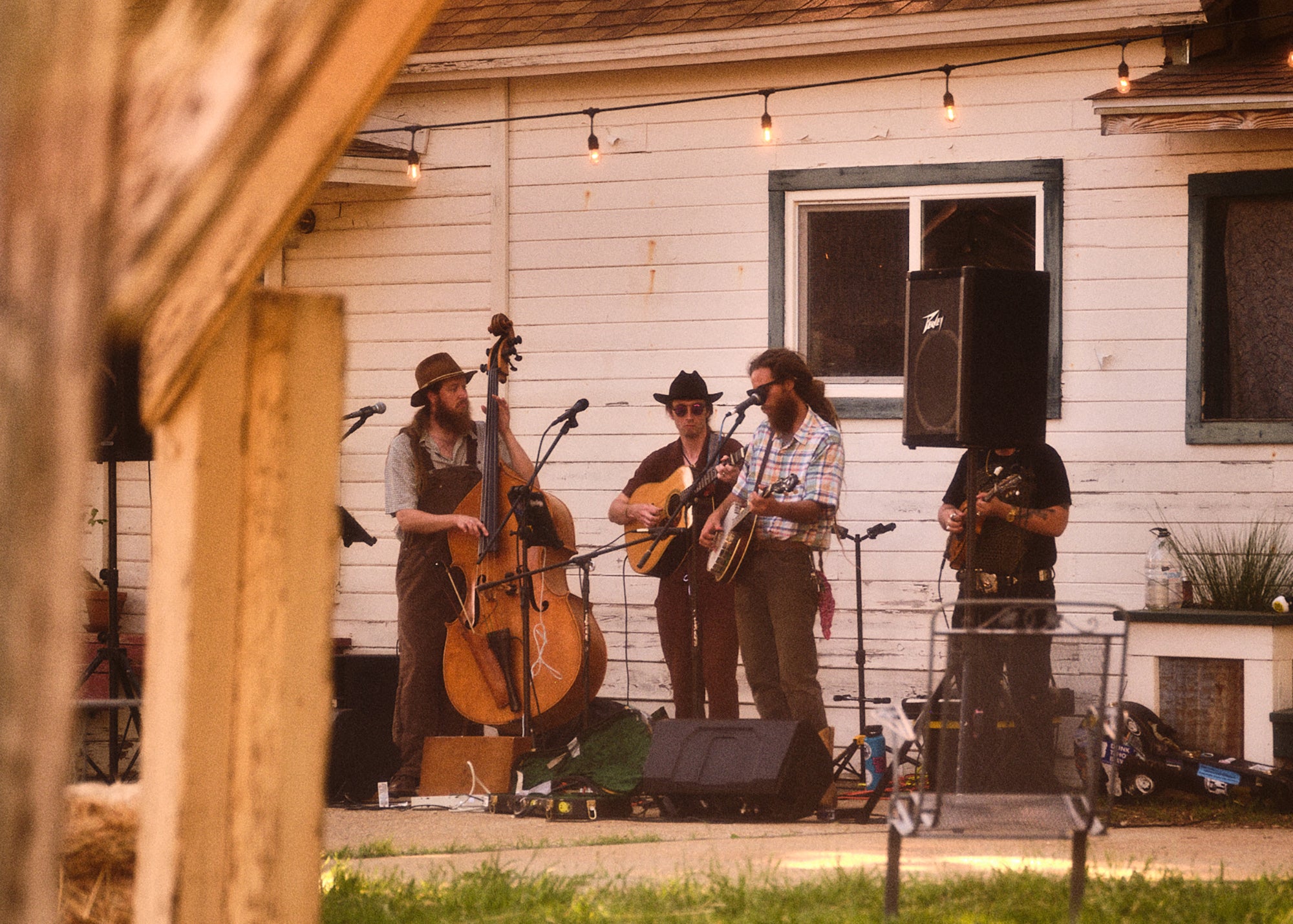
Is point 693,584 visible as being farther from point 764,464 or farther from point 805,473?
point 805,473

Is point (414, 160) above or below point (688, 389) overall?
above

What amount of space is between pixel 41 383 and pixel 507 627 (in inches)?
215

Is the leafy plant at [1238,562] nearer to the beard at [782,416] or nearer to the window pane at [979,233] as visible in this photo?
the window pane at [979,233]

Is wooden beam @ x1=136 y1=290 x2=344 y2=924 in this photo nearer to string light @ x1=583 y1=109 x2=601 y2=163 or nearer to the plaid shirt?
the plaid shirt

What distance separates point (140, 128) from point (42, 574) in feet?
1.67

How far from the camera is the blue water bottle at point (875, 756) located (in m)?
6.66

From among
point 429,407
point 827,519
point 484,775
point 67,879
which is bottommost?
point 484,775

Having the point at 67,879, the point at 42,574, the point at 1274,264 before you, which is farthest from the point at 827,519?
the point at 42,574

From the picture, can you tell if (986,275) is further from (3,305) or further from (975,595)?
(3,305)

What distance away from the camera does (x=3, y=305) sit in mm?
1267

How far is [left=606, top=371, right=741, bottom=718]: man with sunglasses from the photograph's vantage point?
→ 6.86 m

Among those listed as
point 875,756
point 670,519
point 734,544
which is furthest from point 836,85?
point 875,756

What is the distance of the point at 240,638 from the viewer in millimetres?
2062

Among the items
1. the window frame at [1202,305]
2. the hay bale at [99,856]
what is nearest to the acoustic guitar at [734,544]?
the window frame at [1202,305]
